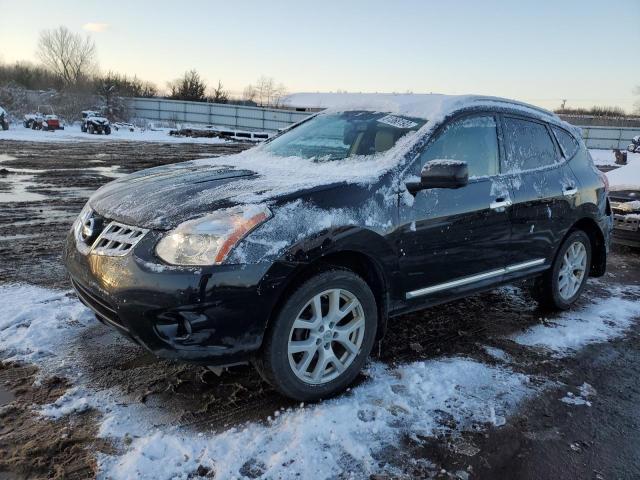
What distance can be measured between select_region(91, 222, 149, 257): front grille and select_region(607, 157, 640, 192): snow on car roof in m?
7.64

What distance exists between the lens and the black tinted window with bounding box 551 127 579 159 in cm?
470

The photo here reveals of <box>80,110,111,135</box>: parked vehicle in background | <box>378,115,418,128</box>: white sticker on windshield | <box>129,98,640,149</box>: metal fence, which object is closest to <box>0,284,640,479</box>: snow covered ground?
<box>378,115,418,128</box>: white sticker on windshield

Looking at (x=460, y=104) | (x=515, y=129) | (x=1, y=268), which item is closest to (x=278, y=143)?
(x=460, y=104)

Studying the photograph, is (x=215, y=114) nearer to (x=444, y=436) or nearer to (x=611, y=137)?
(x=611, y=137)

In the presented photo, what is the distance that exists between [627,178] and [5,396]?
8745 millimetres

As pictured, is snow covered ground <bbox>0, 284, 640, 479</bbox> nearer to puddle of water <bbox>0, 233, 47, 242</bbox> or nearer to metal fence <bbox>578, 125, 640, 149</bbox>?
puddle of water <bbox>0, 233, 47, 242</bbox>

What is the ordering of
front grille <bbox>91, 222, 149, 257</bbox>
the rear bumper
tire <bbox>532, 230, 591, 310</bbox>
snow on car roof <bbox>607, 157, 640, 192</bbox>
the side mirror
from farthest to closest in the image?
1. snow on car roof <bbox>607, 157, 640, 192</bbox>
2. the rear bumper
3. tire <bbox>532, 230, 591, 310</bbox>
4. the side mirror
5. front grille <bbox>91, 222, 149, 257</bbox>

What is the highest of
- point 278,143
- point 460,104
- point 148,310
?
point 460,104

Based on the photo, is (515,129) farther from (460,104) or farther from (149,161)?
(149,161)

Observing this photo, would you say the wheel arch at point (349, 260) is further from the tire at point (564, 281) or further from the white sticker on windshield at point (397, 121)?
the tire at point (564, 281)

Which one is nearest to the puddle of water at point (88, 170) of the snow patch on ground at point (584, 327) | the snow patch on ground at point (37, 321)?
the snow patch on ground at point (37, 321)

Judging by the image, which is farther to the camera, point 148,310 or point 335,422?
point 335,422

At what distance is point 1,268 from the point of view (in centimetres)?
516

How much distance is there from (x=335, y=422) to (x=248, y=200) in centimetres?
127
